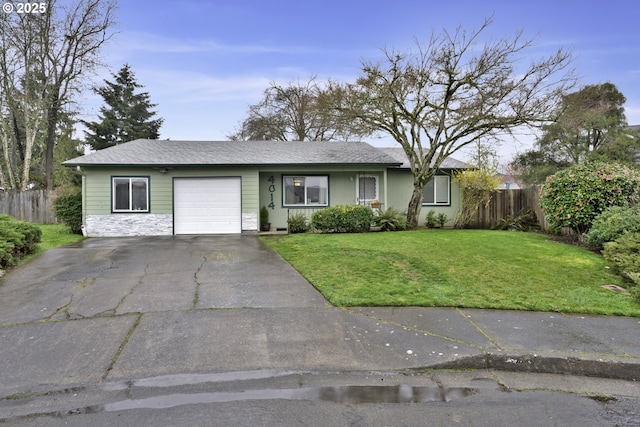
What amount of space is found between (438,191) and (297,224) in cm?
658

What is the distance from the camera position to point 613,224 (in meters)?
8.12

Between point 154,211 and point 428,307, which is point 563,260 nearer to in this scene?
point 428,307

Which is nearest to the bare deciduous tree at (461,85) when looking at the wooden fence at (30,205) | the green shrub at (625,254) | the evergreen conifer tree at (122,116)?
the green shrub at (625,254)

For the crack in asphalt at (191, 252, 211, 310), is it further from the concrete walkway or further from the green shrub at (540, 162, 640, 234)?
the green shrub at (540, 162, 640, 234)

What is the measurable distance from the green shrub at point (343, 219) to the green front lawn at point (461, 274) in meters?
2.10

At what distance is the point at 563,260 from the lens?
7.84 m

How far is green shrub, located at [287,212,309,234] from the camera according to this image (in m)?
13.4

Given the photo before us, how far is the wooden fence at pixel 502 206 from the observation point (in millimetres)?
14991

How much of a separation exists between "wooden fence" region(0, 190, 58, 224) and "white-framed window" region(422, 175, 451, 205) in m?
17.9

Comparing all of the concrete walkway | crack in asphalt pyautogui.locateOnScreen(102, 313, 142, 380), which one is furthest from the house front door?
crack in asphalt pyautogui.locateOnScreen(102, 313, 142, 380)

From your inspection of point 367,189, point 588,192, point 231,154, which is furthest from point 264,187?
point 588,192

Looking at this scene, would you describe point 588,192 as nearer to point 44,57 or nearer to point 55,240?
point 55,240

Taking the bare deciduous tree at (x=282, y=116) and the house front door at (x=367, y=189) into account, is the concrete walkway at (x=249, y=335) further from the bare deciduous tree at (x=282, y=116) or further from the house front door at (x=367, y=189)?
the bare deciduous tree at (x=282, y=116)

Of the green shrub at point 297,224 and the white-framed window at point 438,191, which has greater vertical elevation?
the white-framed window at point 438,191
